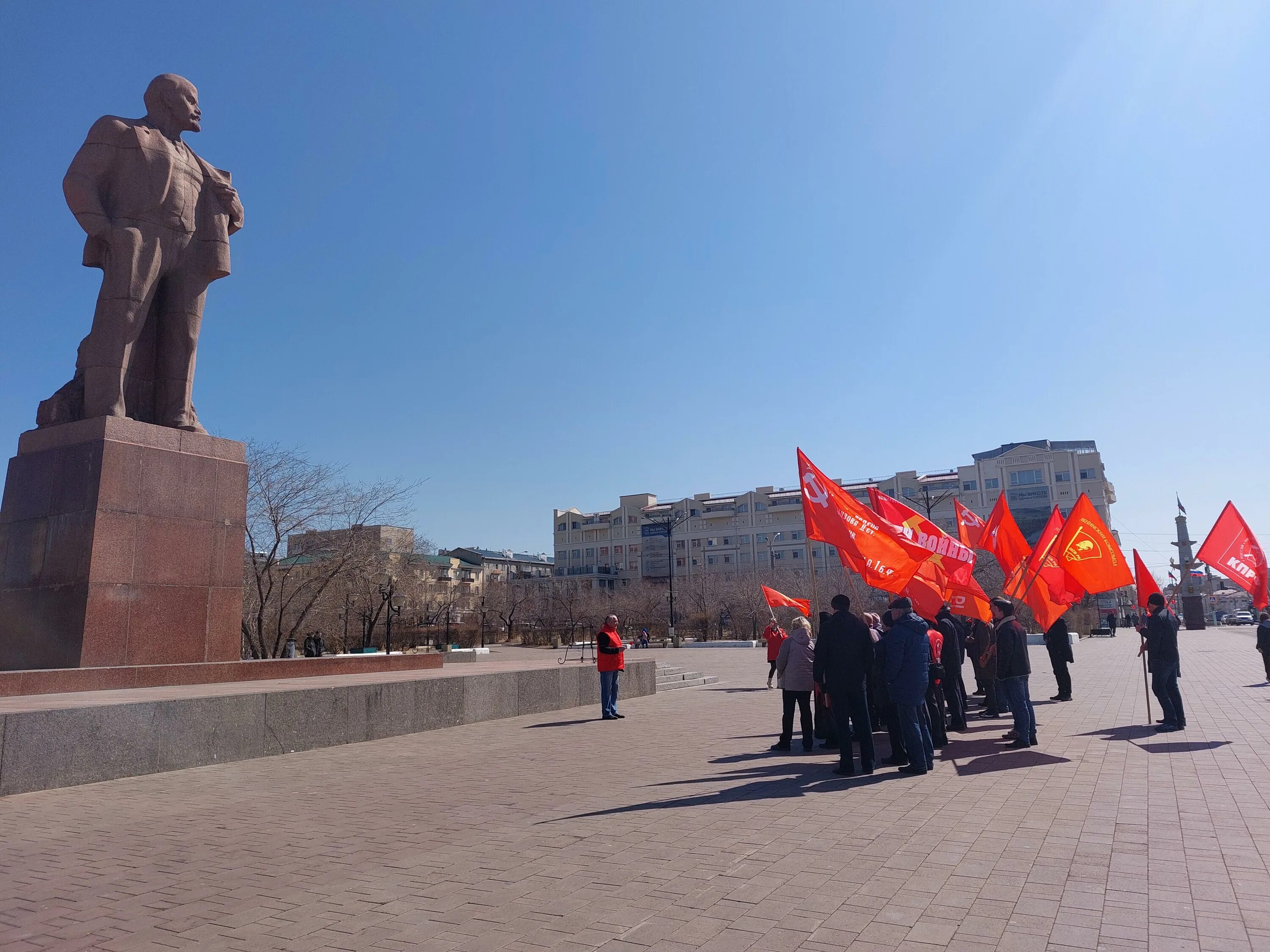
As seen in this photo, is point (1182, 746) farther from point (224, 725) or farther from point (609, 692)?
point (224, 725)

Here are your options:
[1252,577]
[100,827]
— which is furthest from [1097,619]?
[100,827]

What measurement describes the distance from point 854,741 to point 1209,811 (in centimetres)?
500

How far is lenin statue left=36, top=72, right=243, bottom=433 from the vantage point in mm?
11922

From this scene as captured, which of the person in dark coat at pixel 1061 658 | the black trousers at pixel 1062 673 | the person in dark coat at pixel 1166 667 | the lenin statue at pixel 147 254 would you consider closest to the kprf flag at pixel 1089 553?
Answer: the person in dark coat at pixel 1166 667

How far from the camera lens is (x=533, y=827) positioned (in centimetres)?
654

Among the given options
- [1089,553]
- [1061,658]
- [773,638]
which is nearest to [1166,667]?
[1089,553]

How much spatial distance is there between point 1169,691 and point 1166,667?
367 millimetres

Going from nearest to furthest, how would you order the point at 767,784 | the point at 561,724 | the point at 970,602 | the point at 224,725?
1. the point at 767,784
2. the point at 224,725
3. the point at 970,602
4. the point at 561,724

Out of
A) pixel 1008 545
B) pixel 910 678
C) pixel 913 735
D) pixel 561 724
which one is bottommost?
pixel 561 724

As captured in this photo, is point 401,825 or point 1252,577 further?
point 1252,577

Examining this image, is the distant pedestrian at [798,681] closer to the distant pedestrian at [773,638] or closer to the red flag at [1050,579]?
the red flag at [1050,579]

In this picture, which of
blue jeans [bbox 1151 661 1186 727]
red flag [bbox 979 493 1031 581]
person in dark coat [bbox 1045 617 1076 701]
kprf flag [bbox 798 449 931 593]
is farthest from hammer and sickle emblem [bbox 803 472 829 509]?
person in dark coat [bbox 1045 617 1076 701]

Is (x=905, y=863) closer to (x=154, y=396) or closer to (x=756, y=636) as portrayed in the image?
(x=154, y=396)

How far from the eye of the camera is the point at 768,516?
331 ft
